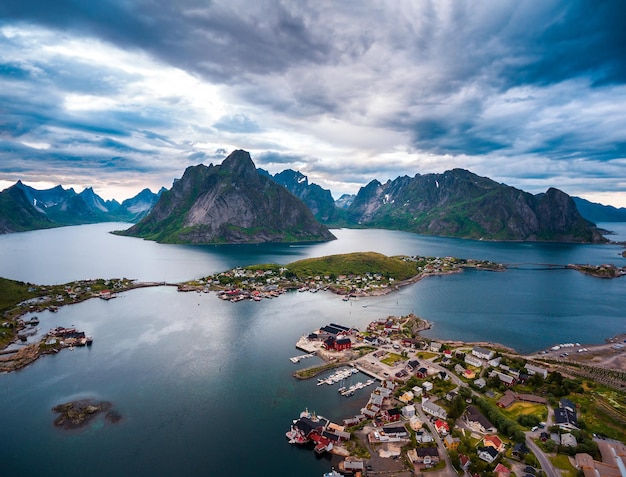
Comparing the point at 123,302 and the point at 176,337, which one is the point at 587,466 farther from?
the point at 123,302

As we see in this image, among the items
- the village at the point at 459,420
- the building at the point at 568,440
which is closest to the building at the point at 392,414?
the village at the point at 459,420

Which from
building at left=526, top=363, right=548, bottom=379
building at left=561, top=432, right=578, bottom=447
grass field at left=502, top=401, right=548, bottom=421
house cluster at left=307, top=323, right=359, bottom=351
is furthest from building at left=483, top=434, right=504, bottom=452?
house cluster at left=307, top=323, right=359, bottom=351

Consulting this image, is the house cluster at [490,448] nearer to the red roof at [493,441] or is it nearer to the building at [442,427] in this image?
the red roof at [493,441]

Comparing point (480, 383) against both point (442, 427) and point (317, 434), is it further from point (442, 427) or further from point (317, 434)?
point (317, 434)

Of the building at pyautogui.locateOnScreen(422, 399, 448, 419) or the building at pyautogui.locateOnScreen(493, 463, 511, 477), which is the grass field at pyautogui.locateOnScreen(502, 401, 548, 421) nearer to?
the building at pyautogui.locateOnScreen(422, 399, 448, 419)

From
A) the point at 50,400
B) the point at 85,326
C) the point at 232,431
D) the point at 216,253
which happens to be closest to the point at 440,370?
the point at 232,431

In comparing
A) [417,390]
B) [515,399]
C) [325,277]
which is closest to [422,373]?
[417,390]
